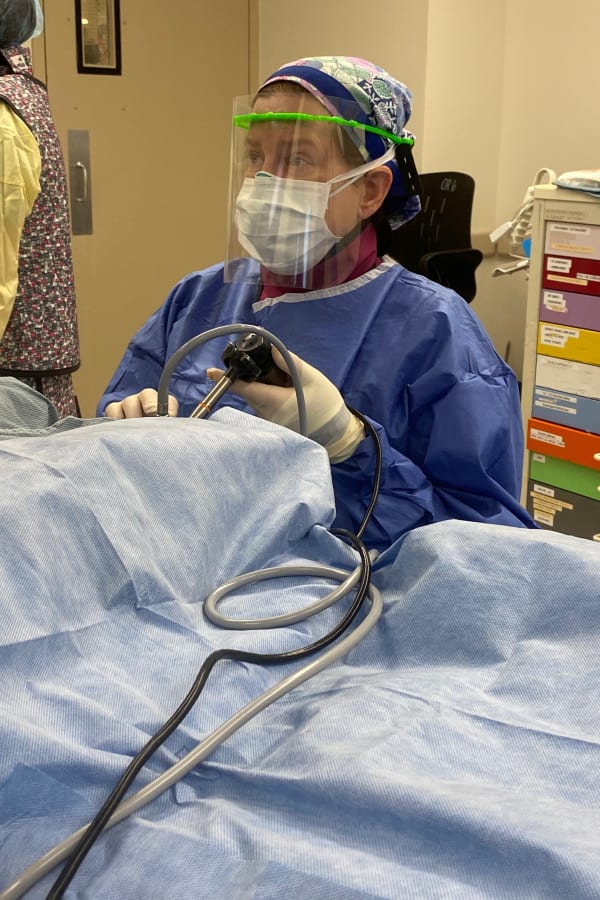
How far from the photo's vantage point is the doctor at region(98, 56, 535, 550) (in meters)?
1.26

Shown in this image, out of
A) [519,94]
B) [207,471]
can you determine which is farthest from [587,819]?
[519,94]

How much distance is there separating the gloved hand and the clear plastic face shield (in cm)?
32

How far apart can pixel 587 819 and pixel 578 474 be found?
1991 mm

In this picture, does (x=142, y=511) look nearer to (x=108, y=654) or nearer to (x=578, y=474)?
(x=108, y=654)

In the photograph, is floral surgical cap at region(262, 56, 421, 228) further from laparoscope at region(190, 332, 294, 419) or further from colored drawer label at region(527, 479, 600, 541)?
colored drawer label at region(527, 479, 600, 541)

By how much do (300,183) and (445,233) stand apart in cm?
170

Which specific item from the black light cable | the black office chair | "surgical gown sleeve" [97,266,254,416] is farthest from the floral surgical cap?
the black office chair

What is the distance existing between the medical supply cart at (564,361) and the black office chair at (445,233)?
49cm

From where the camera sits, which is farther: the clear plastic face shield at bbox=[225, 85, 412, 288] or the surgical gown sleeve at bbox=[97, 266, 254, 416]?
the surgical gown sleeve at bbox=[97, 266, 254, 416]

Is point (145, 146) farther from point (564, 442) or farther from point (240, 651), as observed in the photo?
point (240, 651)

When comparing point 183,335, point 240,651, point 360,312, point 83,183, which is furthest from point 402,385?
point 83,183

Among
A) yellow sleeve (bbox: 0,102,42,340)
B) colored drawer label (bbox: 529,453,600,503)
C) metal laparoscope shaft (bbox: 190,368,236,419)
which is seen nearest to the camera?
metal laparoscope shaft (bbox: 190,368,236,419)

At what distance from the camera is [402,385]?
4.44ft

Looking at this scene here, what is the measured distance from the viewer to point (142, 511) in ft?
2.39
